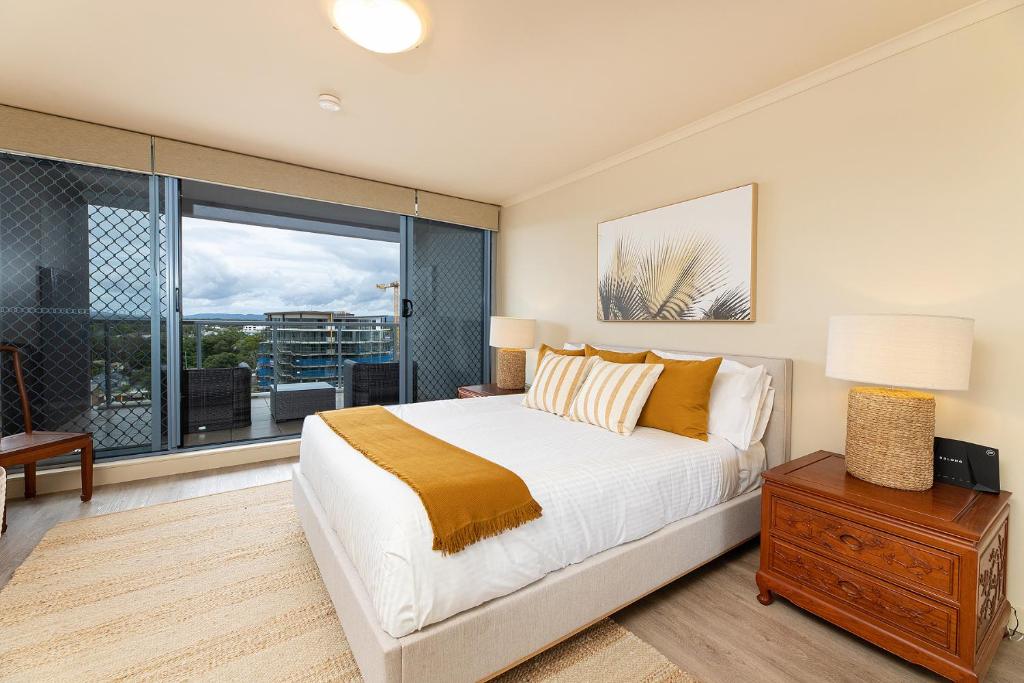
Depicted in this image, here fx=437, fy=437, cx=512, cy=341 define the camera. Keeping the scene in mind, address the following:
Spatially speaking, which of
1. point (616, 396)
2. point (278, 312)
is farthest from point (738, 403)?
point (278, 312)

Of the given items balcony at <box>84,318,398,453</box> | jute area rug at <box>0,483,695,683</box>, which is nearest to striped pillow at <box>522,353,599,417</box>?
jute area rug at <box>0,483,695,683</box>

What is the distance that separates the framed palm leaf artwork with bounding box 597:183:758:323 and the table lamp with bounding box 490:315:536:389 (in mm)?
717

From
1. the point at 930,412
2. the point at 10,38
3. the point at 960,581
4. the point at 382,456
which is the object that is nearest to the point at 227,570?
the point at 382,456

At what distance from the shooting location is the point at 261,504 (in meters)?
2.81

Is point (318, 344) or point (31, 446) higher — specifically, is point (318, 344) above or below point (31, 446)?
above

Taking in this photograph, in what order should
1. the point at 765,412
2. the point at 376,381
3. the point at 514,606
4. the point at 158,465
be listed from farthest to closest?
the point at 376,381
the point at 158,465
the point at 765,412
the point at 514,606

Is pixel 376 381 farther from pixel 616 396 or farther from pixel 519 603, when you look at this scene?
pixel 519 603

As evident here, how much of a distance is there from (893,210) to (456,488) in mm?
2309

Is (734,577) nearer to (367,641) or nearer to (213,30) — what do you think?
(367,641)

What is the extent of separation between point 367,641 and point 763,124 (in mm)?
3055

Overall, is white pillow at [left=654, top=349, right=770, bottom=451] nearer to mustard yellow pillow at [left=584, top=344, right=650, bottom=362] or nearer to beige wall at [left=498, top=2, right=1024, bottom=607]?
beige wall at [left=498, top=2, right=1024, bottom=607]

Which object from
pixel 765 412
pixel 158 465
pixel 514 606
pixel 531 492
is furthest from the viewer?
pixel 158 465

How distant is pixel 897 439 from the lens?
1.65 metres

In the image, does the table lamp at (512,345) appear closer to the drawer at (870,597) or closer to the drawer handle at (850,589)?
the drawer at (870,597)
